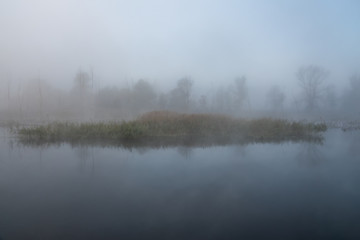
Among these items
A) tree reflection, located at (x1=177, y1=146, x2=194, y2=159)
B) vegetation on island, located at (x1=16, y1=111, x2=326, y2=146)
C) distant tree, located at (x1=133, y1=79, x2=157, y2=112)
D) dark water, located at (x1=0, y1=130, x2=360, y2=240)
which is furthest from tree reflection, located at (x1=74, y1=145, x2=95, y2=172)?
distant tree, located at (x1=133, y1=79, x2=157, y2=112)

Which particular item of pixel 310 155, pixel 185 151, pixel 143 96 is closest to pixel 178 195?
pixel 185 151

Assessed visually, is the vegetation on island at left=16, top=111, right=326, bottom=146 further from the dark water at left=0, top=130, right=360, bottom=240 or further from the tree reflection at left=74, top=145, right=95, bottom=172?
the dark water at left=0, top=130, right=360, bottom=240

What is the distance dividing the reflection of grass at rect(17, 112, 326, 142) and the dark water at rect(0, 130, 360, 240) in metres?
2.98

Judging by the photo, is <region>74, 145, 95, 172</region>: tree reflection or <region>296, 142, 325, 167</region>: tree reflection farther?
<region>296, 142, 325, 167</region>: tree reflection

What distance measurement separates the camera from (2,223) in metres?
4.12

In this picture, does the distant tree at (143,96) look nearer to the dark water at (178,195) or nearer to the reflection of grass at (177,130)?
the reflection of grass at (177,130)

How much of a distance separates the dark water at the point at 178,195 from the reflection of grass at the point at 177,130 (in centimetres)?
298

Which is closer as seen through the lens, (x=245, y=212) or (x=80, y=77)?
(x=245, y=212)

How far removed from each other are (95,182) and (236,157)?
4418 millimetres

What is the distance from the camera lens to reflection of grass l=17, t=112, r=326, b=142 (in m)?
11.9

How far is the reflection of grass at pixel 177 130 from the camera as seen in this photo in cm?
1194

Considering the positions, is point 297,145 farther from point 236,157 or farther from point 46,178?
point 46,178

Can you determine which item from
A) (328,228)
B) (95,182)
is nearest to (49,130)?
(95,182)

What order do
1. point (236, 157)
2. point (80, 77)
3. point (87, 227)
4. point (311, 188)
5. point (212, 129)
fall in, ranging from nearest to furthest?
1. point (87, 227)
2. point (311, 188)
3. point (236, 157)
4. point (212, 129)
5. point (80, 77)
